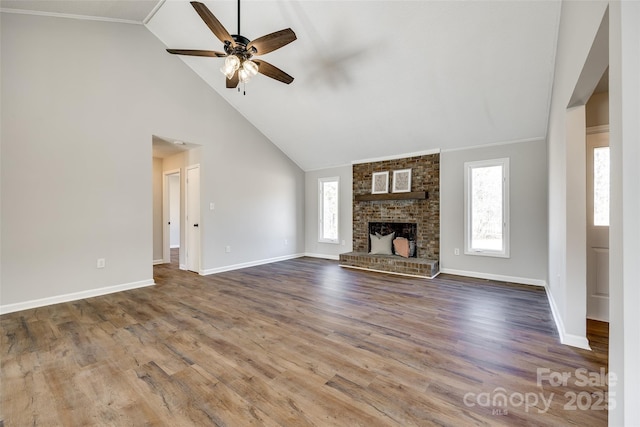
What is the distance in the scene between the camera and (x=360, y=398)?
5.26 ft

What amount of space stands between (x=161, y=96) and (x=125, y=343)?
12.2 feet

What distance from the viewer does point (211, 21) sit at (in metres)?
2.36

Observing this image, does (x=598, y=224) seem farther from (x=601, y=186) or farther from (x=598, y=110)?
(x=598, y=110)

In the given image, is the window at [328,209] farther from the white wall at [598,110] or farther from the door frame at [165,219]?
the white wall at [598,110]

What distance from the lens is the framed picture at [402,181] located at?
5.20m

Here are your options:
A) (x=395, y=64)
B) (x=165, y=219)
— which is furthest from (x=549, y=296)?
(x=165, y=219)

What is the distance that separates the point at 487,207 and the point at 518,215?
1.45 ft

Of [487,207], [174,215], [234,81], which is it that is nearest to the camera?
[234,81]

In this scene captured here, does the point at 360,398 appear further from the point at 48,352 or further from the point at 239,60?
the point at 239,60

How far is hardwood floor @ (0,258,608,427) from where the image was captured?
1500 millimetres

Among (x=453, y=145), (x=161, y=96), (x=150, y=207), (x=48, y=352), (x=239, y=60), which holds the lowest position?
(x=48, y=352)

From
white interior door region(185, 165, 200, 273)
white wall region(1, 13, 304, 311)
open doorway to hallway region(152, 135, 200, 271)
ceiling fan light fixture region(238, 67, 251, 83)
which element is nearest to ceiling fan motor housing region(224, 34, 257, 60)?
ceiling fan light fixture region(238, 67, 251, 83)

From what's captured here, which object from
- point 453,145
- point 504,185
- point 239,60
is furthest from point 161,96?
point 504,185

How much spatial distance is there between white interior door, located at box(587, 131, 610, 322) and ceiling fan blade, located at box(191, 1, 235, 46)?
3899 millimetres
